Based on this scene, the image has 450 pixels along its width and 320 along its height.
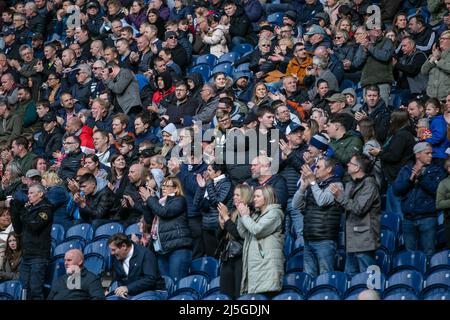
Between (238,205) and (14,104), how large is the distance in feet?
23.0

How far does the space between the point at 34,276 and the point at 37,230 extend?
0.47 metres

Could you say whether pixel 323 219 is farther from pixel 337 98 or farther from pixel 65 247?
pixel 65 247

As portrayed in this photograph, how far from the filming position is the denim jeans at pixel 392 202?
42.6 feet

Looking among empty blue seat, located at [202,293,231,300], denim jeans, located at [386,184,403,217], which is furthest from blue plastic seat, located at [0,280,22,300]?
denim jeans, located at [386,184,403,217]

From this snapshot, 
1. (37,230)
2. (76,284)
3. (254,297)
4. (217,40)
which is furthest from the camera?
(217,40)

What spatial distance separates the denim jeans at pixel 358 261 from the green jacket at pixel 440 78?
3254mm

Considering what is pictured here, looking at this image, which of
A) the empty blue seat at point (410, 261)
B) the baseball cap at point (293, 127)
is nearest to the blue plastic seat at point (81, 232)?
A: the baseball cap at point (293, 127)

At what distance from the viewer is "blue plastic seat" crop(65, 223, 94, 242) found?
1358cm

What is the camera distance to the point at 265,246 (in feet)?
37.3

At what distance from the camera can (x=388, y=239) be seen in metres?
12.4

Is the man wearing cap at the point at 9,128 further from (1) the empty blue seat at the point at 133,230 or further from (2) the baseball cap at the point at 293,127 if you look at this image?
(2) the baseball cap at the point at 293,127

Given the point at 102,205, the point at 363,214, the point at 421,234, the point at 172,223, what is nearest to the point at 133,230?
the point at 102,205

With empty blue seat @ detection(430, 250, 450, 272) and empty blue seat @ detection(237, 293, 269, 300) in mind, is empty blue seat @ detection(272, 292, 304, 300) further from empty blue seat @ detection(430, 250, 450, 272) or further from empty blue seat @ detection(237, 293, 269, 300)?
empty blue seat @ detection(430, 250, 450, 272)
